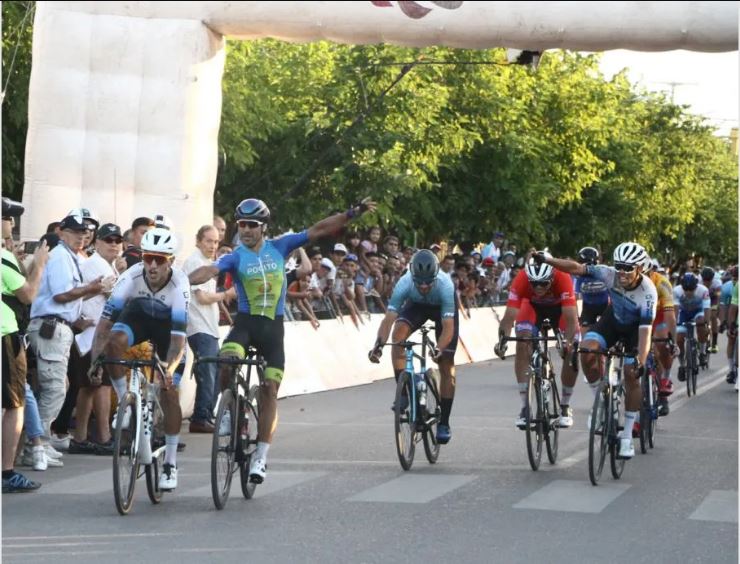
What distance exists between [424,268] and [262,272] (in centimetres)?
222

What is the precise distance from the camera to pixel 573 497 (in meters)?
11.2

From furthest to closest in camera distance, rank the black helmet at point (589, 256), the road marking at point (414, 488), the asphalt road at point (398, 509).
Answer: the black helmet at point (589, 256), the road marking at point (414, 488), the asphalt road at point (398, 509)

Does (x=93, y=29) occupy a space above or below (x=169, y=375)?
above

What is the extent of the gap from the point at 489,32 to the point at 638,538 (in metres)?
5.83

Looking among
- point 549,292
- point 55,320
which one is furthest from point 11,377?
point 549,292

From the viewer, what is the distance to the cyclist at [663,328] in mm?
15875

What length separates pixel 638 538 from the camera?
9.41 m

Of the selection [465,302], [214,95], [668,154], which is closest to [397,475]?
[214,95]

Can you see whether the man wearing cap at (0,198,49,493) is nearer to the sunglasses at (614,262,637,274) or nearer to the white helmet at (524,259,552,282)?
the sunglasses at (614,262,637,274)

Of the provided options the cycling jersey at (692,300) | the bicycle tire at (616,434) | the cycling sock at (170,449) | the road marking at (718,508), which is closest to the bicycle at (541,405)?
the bicycle tire at (616,434)

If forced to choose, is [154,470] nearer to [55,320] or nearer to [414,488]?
[414,488]

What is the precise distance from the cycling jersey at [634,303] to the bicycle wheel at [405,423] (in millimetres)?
1741

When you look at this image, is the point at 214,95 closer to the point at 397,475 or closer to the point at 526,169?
the point at 397,475

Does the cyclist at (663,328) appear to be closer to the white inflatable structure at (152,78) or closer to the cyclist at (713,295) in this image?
the white inflatable structure at (152,78)
